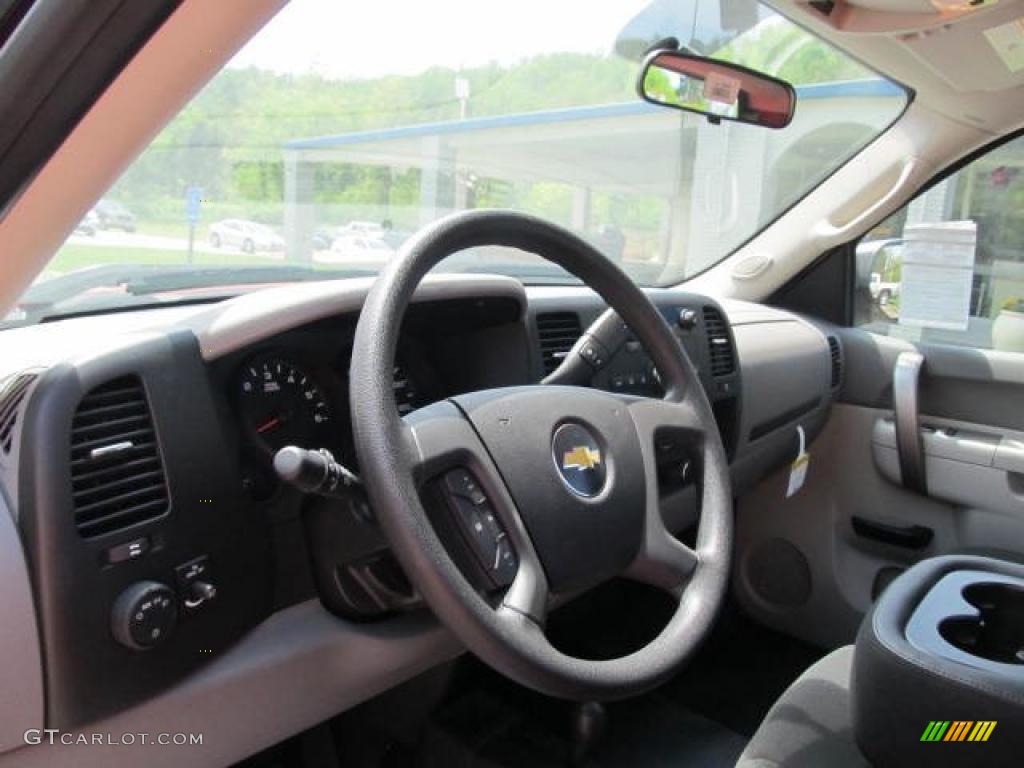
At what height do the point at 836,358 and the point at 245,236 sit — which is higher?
the point at 245,236

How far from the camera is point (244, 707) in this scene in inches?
50.6

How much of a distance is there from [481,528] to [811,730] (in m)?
0.78

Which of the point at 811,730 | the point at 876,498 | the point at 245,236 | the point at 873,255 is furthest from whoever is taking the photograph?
the point at 873,255

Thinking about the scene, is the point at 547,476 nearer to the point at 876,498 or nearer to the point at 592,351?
the point at 592,351

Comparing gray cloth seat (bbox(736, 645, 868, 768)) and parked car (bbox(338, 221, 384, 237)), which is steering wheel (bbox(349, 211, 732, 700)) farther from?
parked car (bbox(338, 221, 384, 237))

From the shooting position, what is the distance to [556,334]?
1838 millimetres

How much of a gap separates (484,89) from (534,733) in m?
1.97

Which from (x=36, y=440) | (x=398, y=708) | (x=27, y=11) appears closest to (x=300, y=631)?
(x=36, y=440)

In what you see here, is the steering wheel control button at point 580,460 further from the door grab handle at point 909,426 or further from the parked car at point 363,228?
the door grab handle at point 909,426

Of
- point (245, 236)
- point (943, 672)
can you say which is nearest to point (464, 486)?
point (943, 672)

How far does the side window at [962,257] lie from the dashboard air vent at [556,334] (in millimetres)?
1421

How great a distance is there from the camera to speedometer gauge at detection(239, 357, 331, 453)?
1.35 m

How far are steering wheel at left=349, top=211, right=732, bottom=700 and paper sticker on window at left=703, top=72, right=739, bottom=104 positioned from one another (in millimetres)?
981

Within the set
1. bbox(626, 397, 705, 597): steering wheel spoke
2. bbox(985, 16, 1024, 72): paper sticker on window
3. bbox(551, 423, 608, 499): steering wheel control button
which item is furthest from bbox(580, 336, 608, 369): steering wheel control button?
bbox(985, 16, 1024, 72): paper sticker on window
